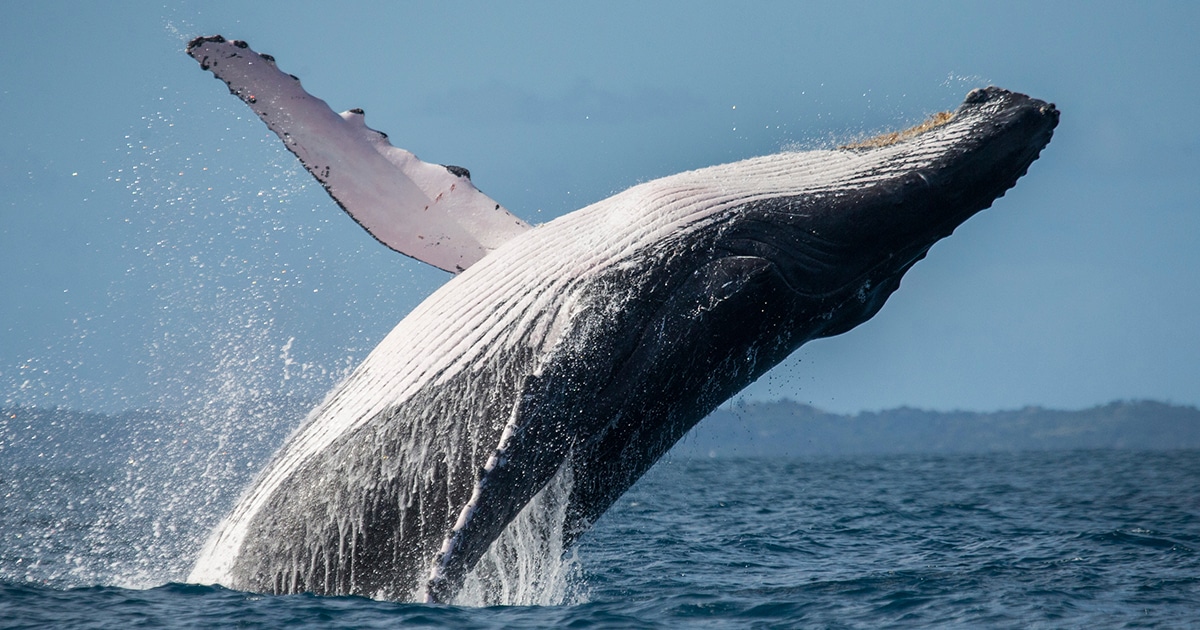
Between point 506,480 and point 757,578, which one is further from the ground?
point 506,480

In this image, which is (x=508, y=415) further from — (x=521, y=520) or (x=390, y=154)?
(x=390, y=154)

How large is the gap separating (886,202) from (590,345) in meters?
2.27

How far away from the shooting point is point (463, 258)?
8227 mm

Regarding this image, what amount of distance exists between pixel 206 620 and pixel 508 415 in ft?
7.85

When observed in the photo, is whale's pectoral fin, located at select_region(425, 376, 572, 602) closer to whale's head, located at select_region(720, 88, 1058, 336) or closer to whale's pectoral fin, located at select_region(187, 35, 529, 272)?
whale's head, located at select_region(720, 88, 1058, 336)

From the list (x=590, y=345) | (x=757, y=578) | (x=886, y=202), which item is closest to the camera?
(x=590, y=345)

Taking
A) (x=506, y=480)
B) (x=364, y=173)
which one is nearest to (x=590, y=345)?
(x=506, y=480)

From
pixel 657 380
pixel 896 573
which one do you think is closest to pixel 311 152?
pixel 657 380

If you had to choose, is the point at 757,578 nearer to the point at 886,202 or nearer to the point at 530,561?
the point at 530,561

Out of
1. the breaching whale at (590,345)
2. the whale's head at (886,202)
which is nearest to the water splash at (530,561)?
the breaching whale at (590,345)

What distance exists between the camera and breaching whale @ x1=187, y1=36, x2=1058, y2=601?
6.59 m

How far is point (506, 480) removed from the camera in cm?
634

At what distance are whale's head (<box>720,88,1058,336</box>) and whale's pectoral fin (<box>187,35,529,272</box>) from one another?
234cm

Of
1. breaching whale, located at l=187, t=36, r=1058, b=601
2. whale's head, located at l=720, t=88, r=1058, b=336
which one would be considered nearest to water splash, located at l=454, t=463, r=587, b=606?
breaching whale, located at l=187, t=36, r=1058, b=601
